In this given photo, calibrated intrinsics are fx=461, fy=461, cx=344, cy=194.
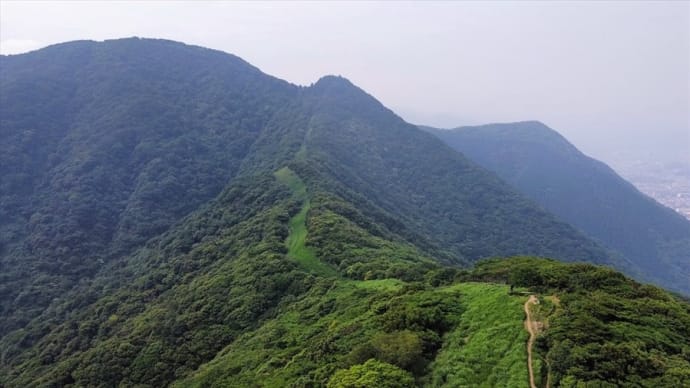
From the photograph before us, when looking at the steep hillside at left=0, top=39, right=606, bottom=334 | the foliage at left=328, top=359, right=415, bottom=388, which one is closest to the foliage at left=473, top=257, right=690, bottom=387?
the foliage at left=328, top=359, right=415, bottom=388

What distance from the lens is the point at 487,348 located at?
86.5 feet

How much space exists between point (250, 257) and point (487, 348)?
141 ft

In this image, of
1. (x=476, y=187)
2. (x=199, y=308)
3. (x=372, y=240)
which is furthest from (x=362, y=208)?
(x=476, y=187)

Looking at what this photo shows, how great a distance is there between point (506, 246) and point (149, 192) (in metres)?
115

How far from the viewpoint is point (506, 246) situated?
491 ft

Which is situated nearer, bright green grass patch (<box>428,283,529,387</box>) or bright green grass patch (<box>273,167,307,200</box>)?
bright green grass patch (<box>428,283,529,387</box>)

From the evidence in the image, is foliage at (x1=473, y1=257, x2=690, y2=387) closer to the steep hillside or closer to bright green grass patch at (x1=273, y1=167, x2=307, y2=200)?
bright green grass patch at (x1=273, y1=167, x2=307, y2=200)

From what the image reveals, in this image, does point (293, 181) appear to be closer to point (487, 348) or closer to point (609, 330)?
point (487, 348)

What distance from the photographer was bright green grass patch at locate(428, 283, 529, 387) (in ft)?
80.4

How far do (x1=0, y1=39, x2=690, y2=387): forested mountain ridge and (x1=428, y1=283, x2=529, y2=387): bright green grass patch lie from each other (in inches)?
4.5

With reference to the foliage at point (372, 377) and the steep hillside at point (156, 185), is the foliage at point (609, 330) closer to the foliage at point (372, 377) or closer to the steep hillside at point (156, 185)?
the foliage at point (372, 377)

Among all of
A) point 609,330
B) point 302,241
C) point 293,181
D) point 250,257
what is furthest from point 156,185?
point 609,330

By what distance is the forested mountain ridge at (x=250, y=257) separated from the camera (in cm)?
3008

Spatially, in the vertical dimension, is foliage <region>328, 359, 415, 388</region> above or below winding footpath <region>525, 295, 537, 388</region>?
below
